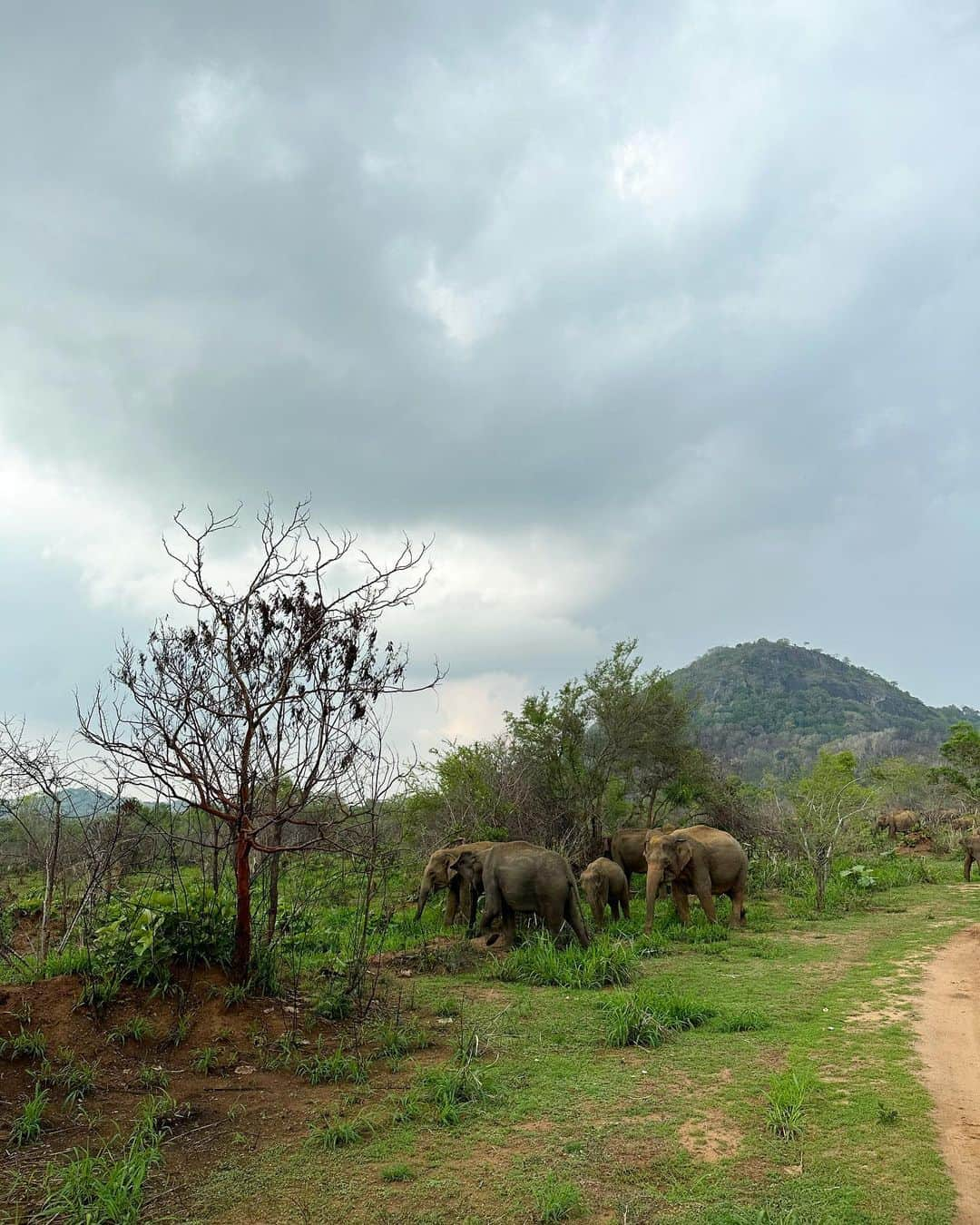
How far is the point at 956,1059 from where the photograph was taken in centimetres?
698

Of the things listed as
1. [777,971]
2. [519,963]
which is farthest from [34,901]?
[777,971]

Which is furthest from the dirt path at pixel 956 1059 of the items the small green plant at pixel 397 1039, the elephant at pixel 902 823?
the elephant at pixel 902 823

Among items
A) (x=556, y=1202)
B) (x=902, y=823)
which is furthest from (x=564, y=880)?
(x=902, y=823)

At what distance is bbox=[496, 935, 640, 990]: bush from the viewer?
10133 mm

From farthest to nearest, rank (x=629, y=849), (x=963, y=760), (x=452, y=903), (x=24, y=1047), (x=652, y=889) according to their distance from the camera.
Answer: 1. (x=963, y=760)
2. (x=629, y=849)
3. (x=452, y=903)
4. (x=652, y=889)
5. (x=24, y=1047)

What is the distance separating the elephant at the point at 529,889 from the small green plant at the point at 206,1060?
6.54m

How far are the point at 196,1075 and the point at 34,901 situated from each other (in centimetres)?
1469

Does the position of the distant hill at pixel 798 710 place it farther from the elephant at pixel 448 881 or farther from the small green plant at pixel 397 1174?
the small green plant at pixel 397 1174

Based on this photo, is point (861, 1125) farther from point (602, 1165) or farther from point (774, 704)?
point (774, 704)

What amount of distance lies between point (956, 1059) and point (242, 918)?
22.1 feet

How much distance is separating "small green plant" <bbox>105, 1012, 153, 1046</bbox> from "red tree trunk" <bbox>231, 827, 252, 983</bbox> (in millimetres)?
1010

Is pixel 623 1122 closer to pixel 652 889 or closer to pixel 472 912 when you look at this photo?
pixel 652 889

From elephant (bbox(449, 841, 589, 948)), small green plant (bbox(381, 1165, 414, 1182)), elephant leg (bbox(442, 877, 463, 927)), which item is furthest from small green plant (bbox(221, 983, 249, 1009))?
elephant leg (bbox(442, 877, 463, 927))

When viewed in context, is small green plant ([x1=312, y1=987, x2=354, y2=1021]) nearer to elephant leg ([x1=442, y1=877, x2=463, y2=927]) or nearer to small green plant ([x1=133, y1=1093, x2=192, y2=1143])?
small green plant ([x1=133, y1=1093, x2=192, y2=1143])
